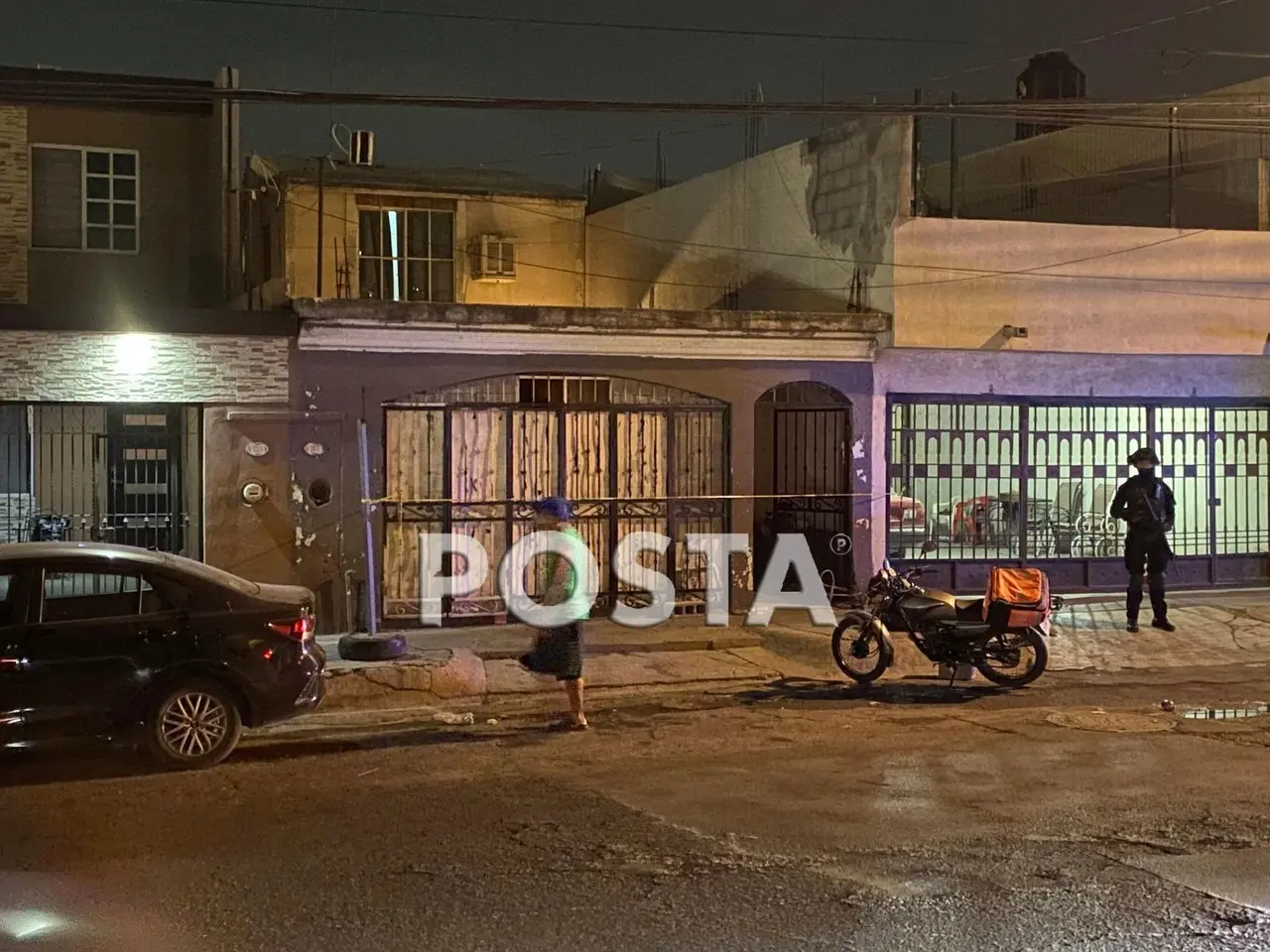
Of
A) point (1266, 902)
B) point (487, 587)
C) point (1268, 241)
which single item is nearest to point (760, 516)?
point (487, 587)

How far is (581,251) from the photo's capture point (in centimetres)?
2269

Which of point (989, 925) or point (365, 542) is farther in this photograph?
point (365, 542)

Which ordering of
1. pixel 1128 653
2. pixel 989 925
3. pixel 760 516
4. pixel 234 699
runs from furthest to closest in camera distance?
pixel 760 516 → pixel 1128 653 → pixel 234 699 → pixel 989 925

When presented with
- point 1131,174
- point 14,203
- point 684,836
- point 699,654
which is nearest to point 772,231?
point 1131,174

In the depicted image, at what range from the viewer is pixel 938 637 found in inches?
460

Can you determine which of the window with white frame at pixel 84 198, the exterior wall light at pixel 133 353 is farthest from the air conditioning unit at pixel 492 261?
the exterior wall light at pixel 133 353

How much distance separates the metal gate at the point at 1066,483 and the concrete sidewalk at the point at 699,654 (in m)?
1.35

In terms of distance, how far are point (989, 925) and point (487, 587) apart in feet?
31.7

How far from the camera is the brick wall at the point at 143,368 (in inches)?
518

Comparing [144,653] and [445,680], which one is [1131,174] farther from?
[144,653]

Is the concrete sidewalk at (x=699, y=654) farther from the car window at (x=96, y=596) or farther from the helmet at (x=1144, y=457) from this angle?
the car window at (x=96, y=596)

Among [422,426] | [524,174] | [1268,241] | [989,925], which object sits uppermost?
[524,174]

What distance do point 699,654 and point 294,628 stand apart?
211 inches

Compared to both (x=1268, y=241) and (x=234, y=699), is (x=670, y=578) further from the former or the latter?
(x=1268, y=241)
